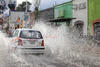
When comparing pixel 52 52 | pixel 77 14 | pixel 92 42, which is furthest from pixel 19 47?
pixel 77 14

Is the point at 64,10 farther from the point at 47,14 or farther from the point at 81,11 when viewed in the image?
the point at 47,14

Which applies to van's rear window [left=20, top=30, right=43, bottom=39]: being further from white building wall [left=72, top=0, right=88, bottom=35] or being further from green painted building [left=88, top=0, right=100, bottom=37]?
white building wall [left=72, top=0, right=88, bottom=35]

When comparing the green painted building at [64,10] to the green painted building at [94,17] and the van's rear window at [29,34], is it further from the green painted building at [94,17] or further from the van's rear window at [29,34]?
the van's rear window at [29,34]

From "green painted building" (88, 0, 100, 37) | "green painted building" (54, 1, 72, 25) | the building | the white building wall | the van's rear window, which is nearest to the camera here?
the van's rear window

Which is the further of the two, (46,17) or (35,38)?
(46,17)

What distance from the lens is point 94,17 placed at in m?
21.8

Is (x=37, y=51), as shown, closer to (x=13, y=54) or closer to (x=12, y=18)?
(x=13, y=54)

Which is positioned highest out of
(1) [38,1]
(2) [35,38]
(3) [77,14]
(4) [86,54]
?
(1) [38,1]

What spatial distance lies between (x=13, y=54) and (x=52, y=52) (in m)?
3.07

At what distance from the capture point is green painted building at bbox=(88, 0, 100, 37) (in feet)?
69.6

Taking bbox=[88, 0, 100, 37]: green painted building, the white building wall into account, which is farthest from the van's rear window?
the white building wall

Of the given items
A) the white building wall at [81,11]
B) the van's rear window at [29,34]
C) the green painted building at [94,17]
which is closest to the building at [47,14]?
the white building wall at [81,11]

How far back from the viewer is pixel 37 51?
12.6 meters

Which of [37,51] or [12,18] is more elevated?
[12,18]
